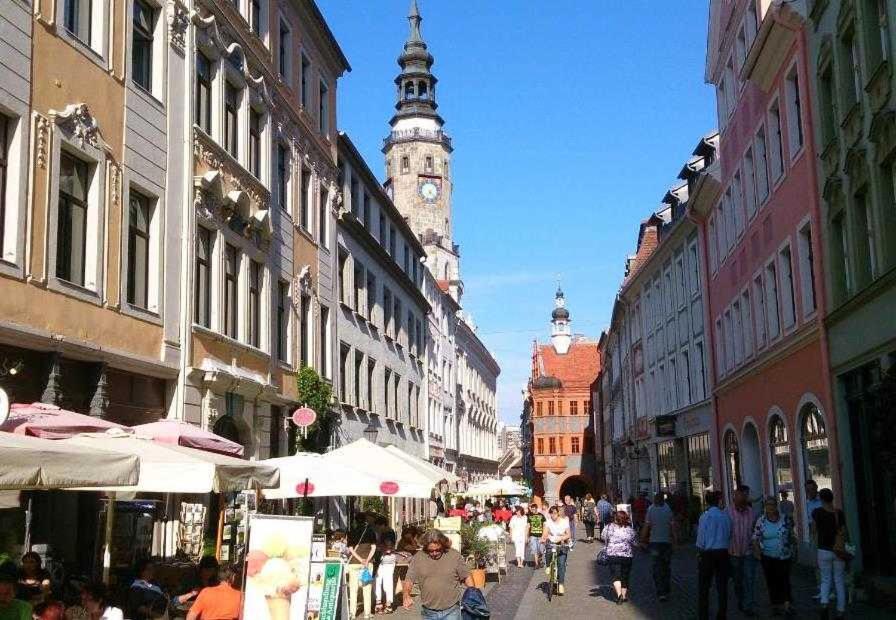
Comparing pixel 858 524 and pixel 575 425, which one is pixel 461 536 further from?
pixel 575 425

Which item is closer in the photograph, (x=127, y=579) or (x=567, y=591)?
(x=127, y=579)

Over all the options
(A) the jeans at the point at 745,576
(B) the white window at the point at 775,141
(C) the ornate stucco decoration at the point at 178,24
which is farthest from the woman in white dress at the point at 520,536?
(C) the ornate stucco decoration at the point at 178,24

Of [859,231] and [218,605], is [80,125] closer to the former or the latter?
[218,605]

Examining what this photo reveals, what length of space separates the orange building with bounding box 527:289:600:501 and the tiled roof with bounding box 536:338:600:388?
0.10 m

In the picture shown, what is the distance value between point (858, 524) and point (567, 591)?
18.2 feet

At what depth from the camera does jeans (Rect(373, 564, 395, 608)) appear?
1758cm

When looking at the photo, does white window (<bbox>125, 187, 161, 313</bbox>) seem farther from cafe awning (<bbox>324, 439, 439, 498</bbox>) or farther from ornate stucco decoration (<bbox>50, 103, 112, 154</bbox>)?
cafe awning (<bbox>324, 439, 439, 498</bbox>)

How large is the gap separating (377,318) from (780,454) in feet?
57.2

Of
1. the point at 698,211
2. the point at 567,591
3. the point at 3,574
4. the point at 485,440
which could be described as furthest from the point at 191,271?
the point at 485,440

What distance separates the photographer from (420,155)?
4683 inches

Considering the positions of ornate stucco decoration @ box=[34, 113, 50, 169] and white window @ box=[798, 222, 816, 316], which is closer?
ornate stucco decoration @ box=[34, 113, 50, 169]

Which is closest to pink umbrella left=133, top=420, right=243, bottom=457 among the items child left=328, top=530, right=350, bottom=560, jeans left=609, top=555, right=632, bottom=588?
child left=328, top=530, right=350, bottom=560

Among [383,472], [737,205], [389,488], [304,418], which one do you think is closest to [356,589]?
[389,488]

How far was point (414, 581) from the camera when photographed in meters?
10.3
